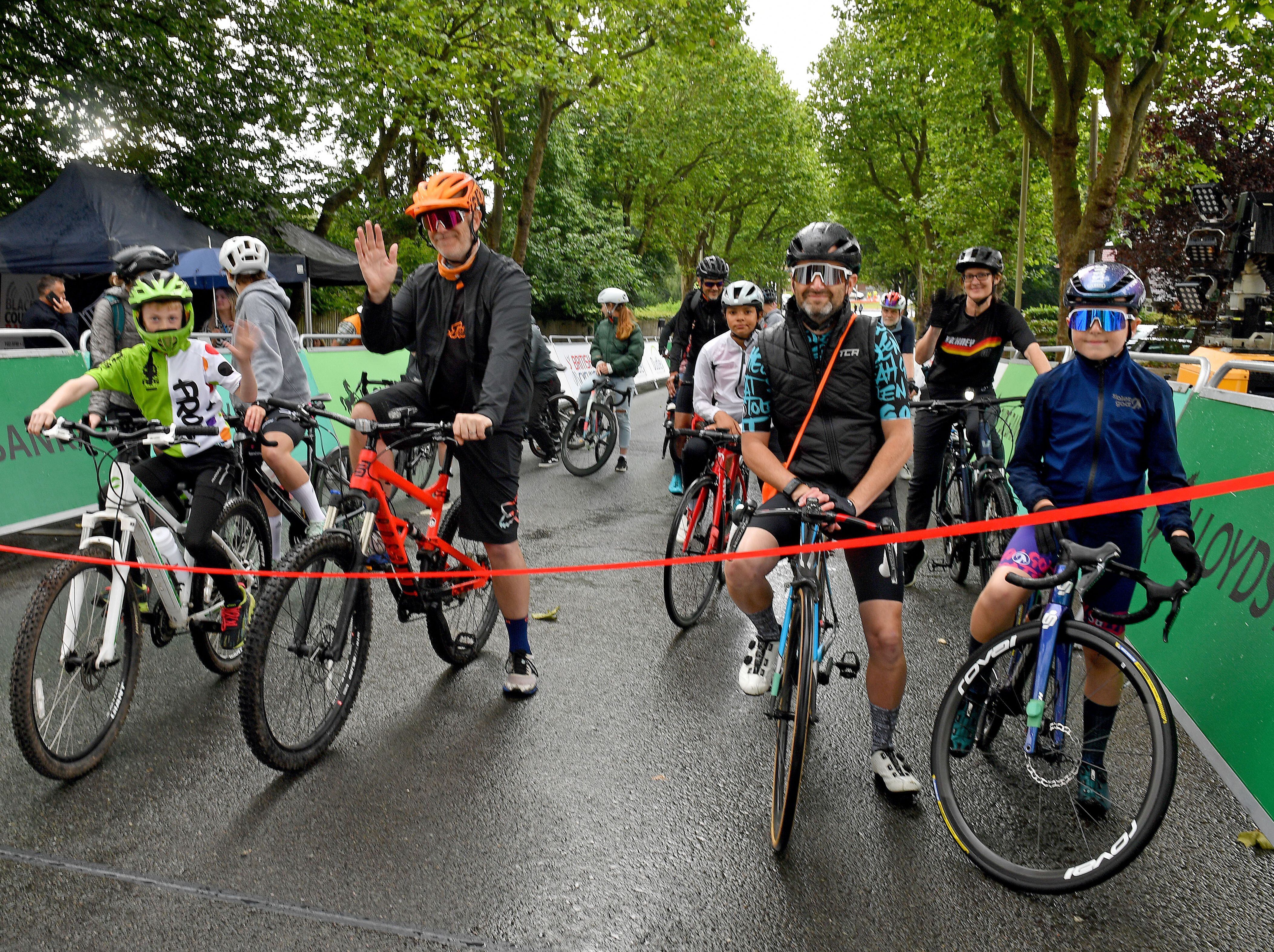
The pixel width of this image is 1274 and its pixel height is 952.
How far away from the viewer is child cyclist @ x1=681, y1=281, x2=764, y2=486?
6527mm

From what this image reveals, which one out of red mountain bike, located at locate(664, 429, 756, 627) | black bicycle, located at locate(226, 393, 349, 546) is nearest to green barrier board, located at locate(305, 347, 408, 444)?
black bicycle, located at locate(226, 393, 349, 546)

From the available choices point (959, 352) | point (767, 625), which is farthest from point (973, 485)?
point (767, 625)

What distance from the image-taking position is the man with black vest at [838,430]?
367cm

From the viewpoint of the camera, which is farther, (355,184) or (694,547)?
(355,184)

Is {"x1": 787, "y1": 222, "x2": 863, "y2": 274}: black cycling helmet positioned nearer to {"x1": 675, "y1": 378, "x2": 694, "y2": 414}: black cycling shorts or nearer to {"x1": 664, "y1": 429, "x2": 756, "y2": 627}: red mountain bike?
{"x1": 664, "y1": 429, "x2": 756, "y2": 627}: red mountain bike

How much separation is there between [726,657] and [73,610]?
3.09 metres

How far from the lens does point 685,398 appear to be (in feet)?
27.3

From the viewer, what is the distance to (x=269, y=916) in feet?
9.81

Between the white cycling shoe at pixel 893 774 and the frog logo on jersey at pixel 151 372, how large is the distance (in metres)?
3.52

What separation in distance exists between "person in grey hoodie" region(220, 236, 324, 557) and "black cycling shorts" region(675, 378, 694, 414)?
3.25m

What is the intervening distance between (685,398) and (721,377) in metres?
1.65

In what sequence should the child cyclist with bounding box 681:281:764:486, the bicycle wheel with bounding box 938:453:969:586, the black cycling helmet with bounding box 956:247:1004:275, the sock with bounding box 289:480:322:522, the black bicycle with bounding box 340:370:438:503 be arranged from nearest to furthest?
the sock with bounding box 289:480:322:522
the black cycling helmet with bounding box 956:247:1004:275
the child cyclist with bounding box 681:281:764:486
the bicycle wheel with bounding box 938:453:969:586
the black bicycle with bounding box 340:370:438:503

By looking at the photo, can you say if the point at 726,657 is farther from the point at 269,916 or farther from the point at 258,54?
the point at 258,54

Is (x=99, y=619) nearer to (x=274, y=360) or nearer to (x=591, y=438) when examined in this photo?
(x=274, y=360)
